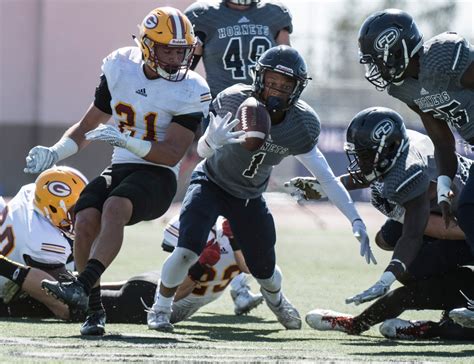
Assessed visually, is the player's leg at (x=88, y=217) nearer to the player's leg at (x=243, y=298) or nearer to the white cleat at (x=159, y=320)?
the white cleat at (x=159, y=320)

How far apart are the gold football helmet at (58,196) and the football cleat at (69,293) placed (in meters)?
1.33

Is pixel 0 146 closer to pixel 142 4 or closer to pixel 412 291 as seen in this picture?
pixel 142 4

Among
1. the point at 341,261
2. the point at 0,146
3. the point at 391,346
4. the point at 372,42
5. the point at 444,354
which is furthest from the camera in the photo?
the point at 0,146

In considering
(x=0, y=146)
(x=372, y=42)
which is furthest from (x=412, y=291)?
(x=0, y=146)

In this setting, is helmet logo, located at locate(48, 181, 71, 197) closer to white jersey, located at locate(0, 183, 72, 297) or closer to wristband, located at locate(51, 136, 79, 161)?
white jersey, located at locate(0, 183, 72, 297)

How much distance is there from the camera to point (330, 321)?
6.30 metres

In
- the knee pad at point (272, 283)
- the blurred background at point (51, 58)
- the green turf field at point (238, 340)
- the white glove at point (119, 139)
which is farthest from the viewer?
the blurred background at point (51, 58)

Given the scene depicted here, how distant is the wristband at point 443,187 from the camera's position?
586 cm

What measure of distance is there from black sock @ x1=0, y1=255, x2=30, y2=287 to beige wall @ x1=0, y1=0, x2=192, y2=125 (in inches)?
710

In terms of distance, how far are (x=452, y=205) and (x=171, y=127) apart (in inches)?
61.3

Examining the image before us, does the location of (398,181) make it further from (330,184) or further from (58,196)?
(58,196)

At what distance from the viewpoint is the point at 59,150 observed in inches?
247

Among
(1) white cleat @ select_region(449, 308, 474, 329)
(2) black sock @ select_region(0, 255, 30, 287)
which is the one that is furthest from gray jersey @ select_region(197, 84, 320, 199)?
(1) white cleat @ select_region(449, 308, 474, 329)

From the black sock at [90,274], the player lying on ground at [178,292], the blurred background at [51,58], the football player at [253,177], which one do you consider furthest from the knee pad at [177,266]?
the blurred background at [51,58]
